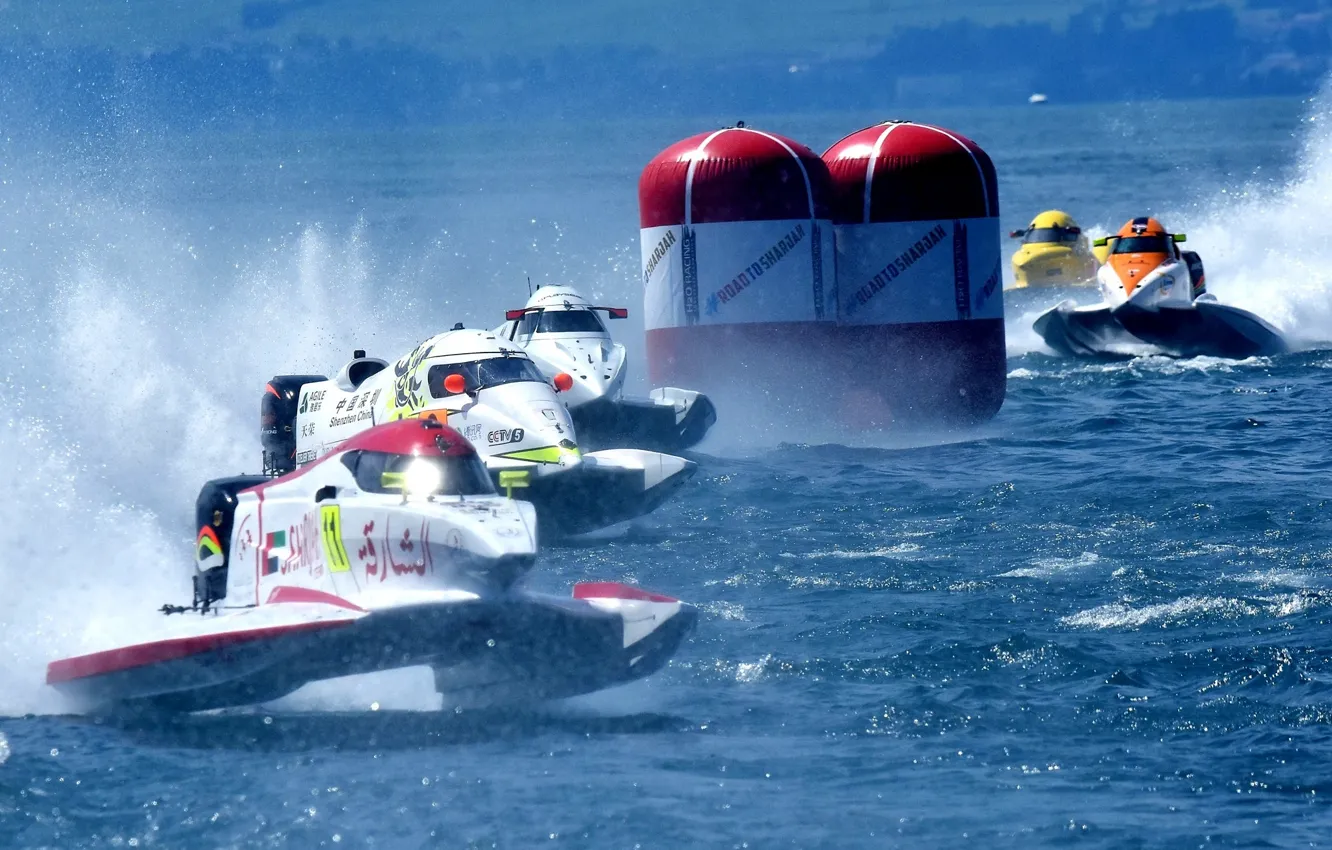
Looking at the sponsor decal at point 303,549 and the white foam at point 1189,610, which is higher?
the sponsor decal at point 303,549

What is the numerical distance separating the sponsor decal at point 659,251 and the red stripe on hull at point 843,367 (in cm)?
69

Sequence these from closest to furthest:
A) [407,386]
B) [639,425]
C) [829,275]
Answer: [407,386], [639,425], [829,275]

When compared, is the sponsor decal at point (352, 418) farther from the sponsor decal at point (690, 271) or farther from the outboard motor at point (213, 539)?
the sponsor decal at point (690, 271)

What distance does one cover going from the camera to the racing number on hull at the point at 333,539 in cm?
960

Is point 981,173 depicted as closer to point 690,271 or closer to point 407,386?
point 690,271

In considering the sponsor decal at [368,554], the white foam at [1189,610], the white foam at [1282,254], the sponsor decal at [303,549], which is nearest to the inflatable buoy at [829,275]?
the white foam at [1189,610]

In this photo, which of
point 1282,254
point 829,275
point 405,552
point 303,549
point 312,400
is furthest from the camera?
point 1282,254

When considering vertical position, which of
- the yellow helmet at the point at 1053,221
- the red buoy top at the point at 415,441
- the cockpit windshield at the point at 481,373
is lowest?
the red buoy top at the point at 415,441

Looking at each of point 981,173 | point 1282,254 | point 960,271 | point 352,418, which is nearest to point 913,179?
point 981,173

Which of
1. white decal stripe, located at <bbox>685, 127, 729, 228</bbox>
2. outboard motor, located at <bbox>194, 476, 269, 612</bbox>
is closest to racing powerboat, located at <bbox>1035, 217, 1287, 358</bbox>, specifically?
white decal stripe, located at <bbox>685, 127, 729, 228</bbox>

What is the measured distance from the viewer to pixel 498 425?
47.5 ft

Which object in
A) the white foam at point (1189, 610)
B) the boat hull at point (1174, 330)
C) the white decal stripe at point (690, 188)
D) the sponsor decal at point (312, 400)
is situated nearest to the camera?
the white foam at point (1189, 610)

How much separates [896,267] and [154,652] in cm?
1131

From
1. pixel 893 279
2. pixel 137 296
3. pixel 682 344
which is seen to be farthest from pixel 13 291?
pixel 893 279
